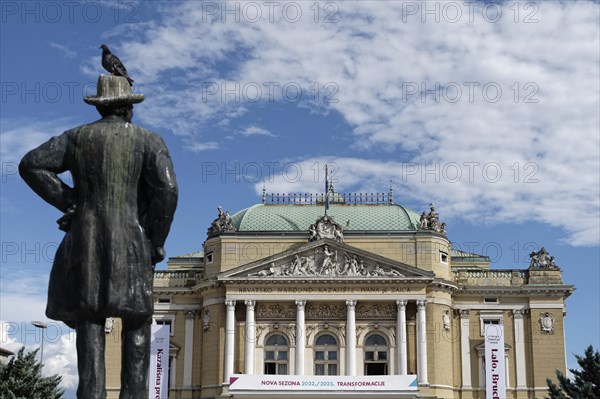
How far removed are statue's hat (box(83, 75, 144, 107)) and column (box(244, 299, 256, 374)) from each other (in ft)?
165

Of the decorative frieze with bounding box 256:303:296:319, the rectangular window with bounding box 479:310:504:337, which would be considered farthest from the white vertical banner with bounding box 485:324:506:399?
the decorative frieze with bounding box 256:303:296:319

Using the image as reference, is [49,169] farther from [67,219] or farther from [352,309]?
[352,309]

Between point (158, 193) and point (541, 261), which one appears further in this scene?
point (541, 261)

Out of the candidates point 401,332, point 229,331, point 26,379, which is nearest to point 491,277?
point 401,332

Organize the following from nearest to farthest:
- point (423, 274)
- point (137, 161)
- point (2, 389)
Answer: point (137, 161)
point (2, 389)
point (423, 274)

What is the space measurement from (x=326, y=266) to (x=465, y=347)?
35.9 feet

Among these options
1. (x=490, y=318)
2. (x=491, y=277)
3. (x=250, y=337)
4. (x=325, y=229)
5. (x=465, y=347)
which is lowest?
(x=465, y=347)

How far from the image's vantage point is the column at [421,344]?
58375mm

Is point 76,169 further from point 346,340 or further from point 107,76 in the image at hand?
point 346,340

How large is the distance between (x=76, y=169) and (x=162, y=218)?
91 centimetres

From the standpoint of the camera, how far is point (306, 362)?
59156 mm

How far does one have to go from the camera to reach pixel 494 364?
59.2m

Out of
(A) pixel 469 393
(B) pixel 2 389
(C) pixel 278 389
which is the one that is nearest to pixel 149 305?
(B) pixel 2 389

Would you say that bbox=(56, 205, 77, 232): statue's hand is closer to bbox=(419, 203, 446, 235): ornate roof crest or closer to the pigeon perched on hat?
the pigeon perched on hat
